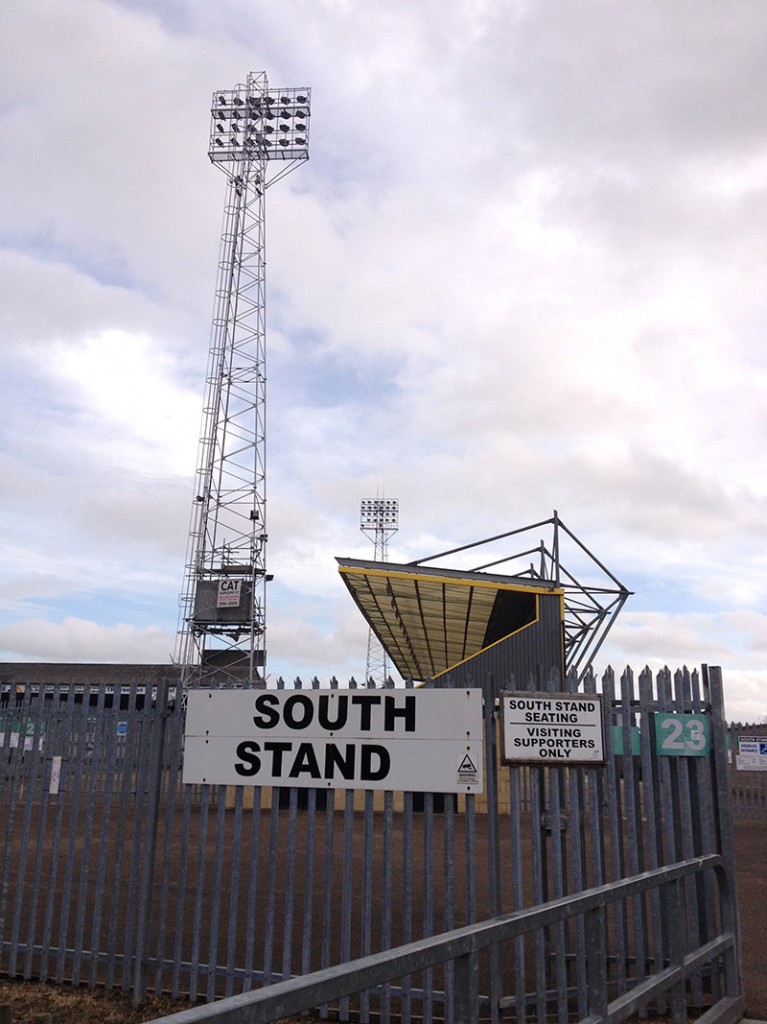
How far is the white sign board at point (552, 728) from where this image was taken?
618 centimetres

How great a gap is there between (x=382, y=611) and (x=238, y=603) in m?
18.4

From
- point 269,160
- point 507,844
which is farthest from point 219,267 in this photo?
point 507,844

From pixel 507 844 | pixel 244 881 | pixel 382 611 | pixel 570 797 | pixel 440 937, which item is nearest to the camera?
pixel 440 937

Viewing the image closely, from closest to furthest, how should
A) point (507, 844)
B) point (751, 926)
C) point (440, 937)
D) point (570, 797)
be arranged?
point (440, 937), point (570, 797), point (751, 926), point (507, 844)

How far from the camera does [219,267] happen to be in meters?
43.6

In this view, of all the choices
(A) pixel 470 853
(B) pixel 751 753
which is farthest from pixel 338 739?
(B) pixel 751 753

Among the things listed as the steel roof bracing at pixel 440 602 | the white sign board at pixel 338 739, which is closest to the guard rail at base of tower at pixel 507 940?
the white sign board at pixel 338 739

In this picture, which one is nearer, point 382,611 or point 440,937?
point 440,937

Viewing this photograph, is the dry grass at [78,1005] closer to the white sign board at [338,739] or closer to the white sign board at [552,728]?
the white sign board at [338,739]

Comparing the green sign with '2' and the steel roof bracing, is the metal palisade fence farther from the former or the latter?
the steel roof bracing

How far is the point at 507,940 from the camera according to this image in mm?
3959

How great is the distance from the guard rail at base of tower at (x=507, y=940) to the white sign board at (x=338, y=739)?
5.47ft

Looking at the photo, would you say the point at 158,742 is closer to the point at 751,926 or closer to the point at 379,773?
the point at 379,773

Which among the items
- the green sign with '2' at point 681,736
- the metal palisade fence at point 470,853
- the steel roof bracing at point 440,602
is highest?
the steel roof bracing at point 440,602
